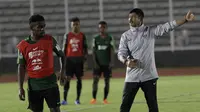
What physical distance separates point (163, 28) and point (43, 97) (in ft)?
6.93

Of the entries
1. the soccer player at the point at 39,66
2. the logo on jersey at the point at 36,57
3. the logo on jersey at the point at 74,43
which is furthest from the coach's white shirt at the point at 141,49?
the logo on jersey at the point at 74,43

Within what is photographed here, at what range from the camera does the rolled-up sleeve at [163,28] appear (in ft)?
28.7

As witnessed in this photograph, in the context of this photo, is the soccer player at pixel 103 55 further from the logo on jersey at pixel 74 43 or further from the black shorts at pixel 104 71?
the logo on jersey at pixel 74 43

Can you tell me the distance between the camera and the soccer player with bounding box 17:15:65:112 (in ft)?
29.1

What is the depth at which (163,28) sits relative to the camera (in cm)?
889

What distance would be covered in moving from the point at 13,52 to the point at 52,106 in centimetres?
2836

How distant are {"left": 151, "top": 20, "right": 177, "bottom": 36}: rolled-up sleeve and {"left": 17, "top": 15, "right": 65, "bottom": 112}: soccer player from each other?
4.95 ft

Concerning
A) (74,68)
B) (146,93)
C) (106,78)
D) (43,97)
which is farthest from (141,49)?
(74,68)

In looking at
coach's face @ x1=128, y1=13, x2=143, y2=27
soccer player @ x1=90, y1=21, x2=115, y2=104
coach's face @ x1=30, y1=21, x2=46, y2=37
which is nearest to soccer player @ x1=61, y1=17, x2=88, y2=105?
soccer player @ x1=90, y1=21, x2=115, y2=104

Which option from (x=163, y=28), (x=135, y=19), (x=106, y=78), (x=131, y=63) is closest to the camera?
(x=131, y=63)

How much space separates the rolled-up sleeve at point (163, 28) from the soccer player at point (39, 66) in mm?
1508

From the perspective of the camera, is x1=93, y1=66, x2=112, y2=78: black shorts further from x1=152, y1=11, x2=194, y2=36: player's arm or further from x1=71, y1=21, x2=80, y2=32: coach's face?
x1=152, y1=11, x2=194, y2=36: player's arm

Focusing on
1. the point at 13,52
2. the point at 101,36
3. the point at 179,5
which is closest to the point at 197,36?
the point at 179,5

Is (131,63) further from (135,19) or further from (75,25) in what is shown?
(75,25)
